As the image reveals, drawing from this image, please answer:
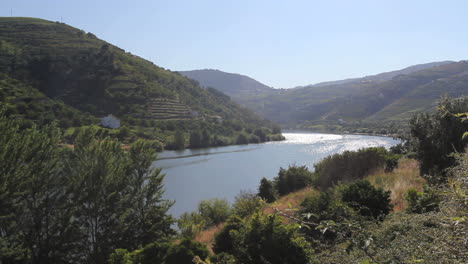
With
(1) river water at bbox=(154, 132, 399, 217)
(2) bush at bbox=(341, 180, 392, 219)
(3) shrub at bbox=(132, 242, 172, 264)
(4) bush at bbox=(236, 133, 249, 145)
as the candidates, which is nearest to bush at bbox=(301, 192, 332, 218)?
(2) bush at bbox=(341, 180, 392, 219)

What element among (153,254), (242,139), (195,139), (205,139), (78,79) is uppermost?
(78,79)

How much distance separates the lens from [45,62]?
75438mm

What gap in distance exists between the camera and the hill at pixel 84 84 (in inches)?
2517

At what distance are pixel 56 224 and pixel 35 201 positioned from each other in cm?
148

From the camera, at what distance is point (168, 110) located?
80250 millimetres

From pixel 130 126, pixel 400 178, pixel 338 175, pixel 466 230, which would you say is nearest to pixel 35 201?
pixel 338 175

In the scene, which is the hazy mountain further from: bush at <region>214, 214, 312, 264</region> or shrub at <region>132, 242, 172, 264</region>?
bush at <region>214, 214, 312, 264</region>

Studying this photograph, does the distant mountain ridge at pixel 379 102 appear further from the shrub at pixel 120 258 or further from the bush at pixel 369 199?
the bush at pixel 369 199

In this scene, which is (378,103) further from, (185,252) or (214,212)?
(185,252)

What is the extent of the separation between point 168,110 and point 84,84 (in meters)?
20.9

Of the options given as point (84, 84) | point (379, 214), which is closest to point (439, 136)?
point (379, 214)

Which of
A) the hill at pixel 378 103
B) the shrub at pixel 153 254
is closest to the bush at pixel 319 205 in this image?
the shrub at pixel 153 254

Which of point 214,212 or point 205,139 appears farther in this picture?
point 205,139

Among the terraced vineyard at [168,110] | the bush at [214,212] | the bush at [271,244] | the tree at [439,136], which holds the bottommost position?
the bush at [214,212]
